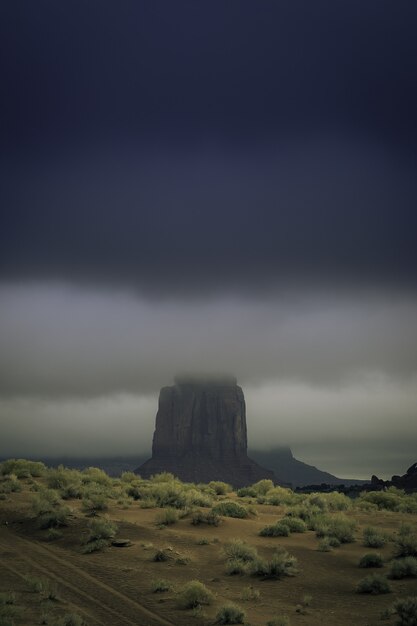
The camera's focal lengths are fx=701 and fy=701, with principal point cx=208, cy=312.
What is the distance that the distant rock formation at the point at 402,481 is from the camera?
109 m

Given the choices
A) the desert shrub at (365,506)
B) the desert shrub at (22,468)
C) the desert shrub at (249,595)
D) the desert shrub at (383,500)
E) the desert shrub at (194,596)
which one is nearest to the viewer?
the desert shrub at (194,596)

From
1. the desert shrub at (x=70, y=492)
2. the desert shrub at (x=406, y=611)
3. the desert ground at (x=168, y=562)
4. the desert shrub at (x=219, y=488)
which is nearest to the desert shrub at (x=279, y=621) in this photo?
the desert ground at (x=168, y=562)

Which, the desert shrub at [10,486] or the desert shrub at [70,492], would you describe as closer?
the desert shrub at [70,492]

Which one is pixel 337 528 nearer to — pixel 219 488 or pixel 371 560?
pixel 371 560

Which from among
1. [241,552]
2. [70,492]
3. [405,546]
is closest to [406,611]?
[405,546]

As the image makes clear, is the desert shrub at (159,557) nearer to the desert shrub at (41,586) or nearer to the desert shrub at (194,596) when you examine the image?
the desert shrub at (194,596)

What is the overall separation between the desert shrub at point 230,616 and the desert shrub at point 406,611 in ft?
17.0

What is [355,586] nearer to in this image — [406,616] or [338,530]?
[406,616]

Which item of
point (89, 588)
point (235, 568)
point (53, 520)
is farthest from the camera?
point (53, 520)

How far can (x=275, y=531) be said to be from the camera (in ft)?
121

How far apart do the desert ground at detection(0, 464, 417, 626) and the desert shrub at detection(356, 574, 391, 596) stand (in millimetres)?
336

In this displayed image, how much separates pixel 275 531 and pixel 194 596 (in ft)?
40.0

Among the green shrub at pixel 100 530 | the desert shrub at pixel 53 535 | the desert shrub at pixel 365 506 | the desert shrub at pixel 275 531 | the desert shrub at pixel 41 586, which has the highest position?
the desert shrub at pixel 365 506

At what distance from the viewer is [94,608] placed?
24688 millimetres
